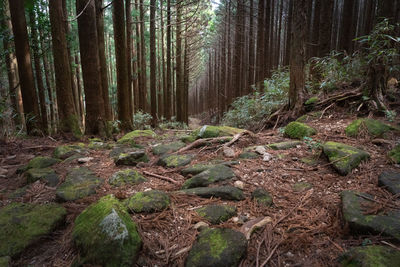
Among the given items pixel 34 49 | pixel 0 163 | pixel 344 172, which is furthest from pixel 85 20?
pixel 344 172

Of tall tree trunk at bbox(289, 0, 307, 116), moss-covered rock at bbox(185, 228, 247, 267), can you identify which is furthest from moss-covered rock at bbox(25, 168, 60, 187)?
tall tree trunk at bbox(289, 0, 307, 116)

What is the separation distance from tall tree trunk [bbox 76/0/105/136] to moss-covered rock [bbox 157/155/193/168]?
312 centimetres

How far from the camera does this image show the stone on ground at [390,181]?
6.11 feet

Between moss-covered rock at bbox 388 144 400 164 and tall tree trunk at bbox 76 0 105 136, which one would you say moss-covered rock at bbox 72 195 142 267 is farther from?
tall tree trunk at bbox 76 0 105 136

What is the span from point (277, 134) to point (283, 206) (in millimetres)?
2649

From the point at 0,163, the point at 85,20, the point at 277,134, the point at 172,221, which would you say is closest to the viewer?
the point at 172,221

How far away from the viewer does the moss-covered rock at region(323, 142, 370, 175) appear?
2.37 m

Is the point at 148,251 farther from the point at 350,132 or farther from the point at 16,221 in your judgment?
the point at 350,132

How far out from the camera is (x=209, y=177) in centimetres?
250

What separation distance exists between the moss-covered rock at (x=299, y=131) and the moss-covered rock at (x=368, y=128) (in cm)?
52

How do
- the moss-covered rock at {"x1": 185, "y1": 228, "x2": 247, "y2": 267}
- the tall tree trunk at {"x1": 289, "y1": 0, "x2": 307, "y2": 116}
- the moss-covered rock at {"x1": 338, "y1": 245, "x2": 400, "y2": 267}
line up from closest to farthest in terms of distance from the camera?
the moss-covered rock at {"x1": 338, "y1": 245, "x2": 400, "y2": 267}, the moss-covered rock at {"x1": 185, "y1": 228, "x2": 247, "y2": 267}, the tall tree trunk at {"x1": 289, "y1": 0, "x2": 307, "y2": 116}

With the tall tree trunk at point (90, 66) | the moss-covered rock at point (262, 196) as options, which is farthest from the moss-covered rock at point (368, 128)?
the tall tree trunk at point (90, 66)

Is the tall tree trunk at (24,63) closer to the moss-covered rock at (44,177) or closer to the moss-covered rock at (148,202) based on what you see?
the moss-covered rock at (44,177)

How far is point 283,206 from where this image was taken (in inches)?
77.5
